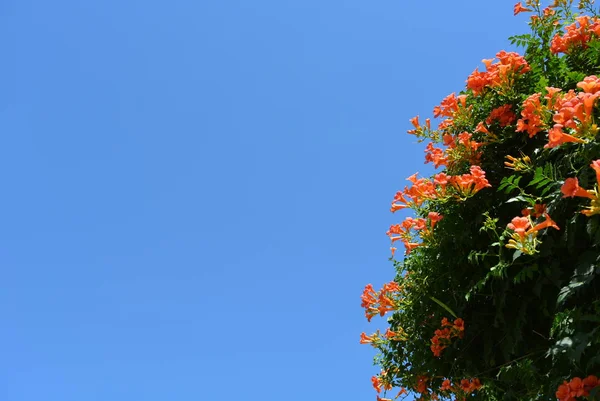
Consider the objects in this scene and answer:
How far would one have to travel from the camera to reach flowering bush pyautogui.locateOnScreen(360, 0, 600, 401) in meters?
2.02

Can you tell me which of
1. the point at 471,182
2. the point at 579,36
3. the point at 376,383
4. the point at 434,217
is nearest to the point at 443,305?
the point at 434,217

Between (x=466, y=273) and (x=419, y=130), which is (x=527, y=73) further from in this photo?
(x=466, y=273)

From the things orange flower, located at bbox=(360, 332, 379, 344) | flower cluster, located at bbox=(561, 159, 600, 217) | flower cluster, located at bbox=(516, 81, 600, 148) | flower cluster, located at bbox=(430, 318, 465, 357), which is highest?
flower cluster, located at bbox=(516, 81, 600, 148)

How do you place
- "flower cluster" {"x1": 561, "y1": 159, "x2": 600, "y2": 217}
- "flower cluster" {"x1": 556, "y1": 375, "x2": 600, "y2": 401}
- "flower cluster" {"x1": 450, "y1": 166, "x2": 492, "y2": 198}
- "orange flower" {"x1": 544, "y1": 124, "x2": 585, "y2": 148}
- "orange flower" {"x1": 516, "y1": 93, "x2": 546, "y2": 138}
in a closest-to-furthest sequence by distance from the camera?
"flower cluster" {"x1": 561, "y1": 159, "x2": 600, "y2": 217} < "flower cluster" {"x1": 556, "y1": 375, "x2": 600, "y2": 401} < "orange flower" {"x1": 544, "y1": 124, "x2": 585, "y2": 148} < "orange flower" {"x1": 516, "y1": 93, "x2": 546, "y2": 138} < "flower cluster" {"x1": 450, "y1": 166, "x2": 492, "y2": 198}

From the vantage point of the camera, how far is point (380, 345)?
335 cm

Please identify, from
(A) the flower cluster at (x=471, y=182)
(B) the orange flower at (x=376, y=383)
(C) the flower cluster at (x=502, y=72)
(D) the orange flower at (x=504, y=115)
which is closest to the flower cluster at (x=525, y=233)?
(A) the flower cluster at (x=471, y=182)

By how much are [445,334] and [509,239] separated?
0.66 metres

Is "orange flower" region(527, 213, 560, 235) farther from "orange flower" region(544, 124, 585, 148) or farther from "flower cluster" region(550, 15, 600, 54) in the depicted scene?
"flower cluster" region(550, 15, 600, 54)

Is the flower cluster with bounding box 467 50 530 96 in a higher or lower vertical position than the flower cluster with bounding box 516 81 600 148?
higher

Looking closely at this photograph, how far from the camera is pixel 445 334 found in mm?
2664

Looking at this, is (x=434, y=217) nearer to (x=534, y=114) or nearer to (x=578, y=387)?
(x=534, y=114)

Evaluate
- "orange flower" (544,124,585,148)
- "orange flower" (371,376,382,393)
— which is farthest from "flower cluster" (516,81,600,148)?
"orange flower" (371,376,382,393)

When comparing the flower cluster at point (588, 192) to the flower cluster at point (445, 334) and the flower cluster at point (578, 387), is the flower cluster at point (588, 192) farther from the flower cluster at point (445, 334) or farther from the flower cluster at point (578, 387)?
the flower cluster at point (445, 334)

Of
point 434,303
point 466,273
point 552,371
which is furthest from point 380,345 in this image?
point 552,371
